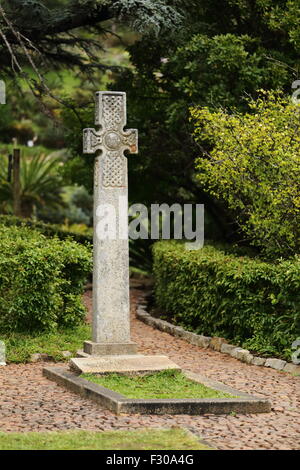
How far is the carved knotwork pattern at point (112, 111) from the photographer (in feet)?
31.5

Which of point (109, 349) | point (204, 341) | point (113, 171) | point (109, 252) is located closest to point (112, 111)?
point (113, 171)

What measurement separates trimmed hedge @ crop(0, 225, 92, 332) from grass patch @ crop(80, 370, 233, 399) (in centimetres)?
240

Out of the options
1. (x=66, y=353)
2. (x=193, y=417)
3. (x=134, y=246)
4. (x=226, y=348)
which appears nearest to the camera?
(x=193, y=417)

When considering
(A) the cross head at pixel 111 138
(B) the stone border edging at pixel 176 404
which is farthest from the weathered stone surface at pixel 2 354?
(A) the cross head at pixel 111 138

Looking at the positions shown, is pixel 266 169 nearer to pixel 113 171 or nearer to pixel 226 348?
pixel 226 348

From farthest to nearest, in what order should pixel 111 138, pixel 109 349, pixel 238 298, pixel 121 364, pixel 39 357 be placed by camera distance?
pixel 238 298, pixel 39 357, pixel 111 138, pixel 109 349, pixel 121 364

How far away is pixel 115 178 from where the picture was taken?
9.48 m

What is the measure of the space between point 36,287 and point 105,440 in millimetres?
4677

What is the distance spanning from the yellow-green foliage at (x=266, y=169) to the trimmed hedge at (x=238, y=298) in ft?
1.61

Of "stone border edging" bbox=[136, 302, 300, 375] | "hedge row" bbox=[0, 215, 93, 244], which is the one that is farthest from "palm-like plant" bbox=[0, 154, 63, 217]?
"stone border edging" bbox=[136, 302, 300, 375]

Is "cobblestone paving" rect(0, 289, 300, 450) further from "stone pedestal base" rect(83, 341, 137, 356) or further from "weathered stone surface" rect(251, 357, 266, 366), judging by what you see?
"stone pedestal base" rect(83, 341, 137, 356)

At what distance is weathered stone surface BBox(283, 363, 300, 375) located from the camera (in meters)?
9.85

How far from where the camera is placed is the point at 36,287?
10.9 meters

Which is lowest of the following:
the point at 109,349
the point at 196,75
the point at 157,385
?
the point at 157,385
